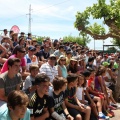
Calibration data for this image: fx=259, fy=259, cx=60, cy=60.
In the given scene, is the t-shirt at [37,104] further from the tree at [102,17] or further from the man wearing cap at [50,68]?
the tree at [102,17]

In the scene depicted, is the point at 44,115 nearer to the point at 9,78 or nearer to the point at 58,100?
the point at 58,100

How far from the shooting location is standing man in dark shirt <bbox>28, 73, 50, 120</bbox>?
4816 millimetres

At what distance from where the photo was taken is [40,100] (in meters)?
4.95

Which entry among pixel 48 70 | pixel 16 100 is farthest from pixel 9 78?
pixel 48 70

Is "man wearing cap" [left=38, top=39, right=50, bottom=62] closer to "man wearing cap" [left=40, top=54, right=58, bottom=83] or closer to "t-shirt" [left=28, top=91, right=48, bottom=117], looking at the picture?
"man wearing cap" [left=40, top=54, right=58, bottom=83]

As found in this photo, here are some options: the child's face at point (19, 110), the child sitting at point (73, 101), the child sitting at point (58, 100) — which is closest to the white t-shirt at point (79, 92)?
the child sitting at point (73, 101)

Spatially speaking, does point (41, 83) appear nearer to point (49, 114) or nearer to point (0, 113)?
point (49, 114)

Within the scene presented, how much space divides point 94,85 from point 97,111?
1.44 meters

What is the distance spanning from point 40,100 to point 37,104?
10 centimetres

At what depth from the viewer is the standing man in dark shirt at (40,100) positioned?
4816 millimetres

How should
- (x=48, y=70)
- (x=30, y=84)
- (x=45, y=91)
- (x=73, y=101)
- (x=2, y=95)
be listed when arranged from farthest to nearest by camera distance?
(x=48, y=70) → (x=73, y=101) → (x=30, y=84) → (x=45, y=91) → (x=2, y=95)

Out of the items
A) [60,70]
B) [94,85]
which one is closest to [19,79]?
[60,70]

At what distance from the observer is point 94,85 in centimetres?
918

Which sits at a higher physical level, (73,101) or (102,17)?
(102,17)
